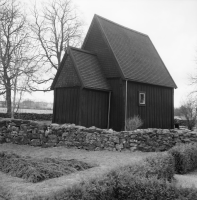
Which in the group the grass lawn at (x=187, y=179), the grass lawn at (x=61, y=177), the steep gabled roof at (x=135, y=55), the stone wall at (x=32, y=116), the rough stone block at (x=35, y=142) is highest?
the steep gabled roof at (x=135, y=55)

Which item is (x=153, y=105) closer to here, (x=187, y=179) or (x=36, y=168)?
(x=187, y=179)

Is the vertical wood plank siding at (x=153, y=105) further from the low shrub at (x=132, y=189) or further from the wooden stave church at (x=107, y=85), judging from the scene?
the low shrub at (x=132, y=189)

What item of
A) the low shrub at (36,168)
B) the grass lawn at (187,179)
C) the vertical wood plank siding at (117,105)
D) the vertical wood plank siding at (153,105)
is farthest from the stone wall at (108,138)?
the vertical wood plank siding at (153,105)

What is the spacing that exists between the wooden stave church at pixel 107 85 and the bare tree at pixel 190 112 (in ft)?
21.6

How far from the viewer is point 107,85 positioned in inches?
776

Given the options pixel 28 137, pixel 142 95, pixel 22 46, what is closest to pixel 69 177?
pixel 28 137

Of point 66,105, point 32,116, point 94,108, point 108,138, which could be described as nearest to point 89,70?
point 94,108

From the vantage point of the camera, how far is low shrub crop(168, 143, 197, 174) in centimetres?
889

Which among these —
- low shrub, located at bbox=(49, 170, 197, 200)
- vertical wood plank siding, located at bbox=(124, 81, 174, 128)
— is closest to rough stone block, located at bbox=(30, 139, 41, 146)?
vertical wood plank siding, located at bbox=(124, 81, 174, 128)

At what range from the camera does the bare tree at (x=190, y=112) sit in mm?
28972

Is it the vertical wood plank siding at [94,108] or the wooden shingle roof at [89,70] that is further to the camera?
the wooden shingle roof at [89,70]

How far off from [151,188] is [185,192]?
67cm

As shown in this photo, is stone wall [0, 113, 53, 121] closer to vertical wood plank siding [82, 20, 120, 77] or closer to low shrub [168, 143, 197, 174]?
vertical wood plank siding [82, 20, 120, 77]

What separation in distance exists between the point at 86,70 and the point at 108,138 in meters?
8.10
